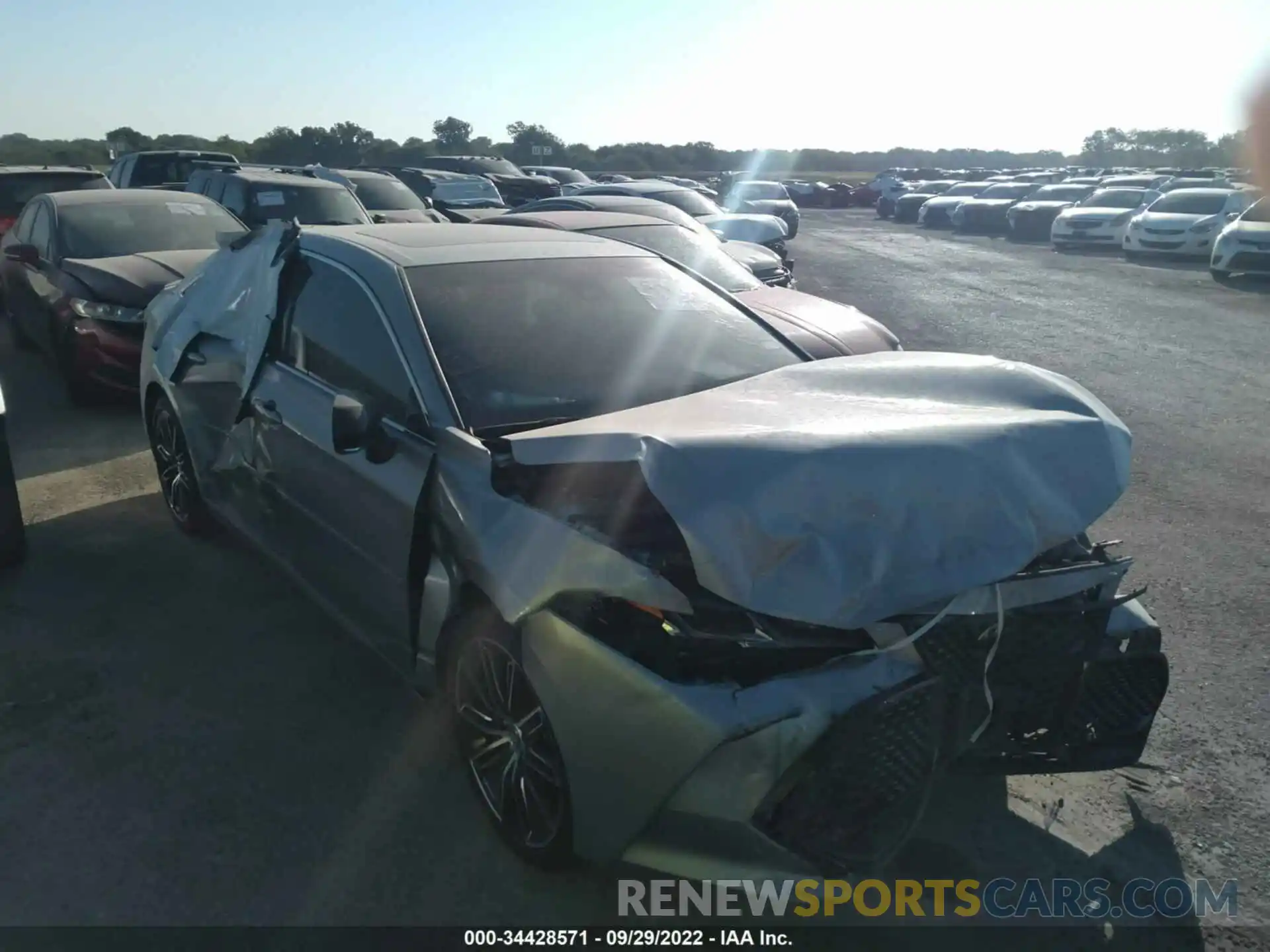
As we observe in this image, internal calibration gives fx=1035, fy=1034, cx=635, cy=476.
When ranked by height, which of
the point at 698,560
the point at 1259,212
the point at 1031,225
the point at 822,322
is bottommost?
the point at 1031,225

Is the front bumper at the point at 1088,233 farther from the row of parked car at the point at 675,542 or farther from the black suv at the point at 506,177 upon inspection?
the row of parked car at the point at 675,542

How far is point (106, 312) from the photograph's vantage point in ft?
25.7

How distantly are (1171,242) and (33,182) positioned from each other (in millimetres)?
19253

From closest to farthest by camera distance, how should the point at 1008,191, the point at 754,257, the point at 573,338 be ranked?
the point at 573,338 → the point at 754,257 → the point at 1008,191

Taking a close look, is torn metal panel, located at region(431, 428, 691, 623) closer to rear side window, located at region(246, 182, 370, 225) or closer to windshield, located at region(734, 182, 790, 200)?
rear side window, located at region(246, 182, 370, 225)

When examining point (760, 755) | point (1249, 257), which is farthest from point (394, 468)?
point (1249, 257)

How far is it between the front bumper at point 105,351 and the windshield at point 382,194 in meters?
7.08

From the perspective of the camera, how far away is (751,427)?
2.95 metres

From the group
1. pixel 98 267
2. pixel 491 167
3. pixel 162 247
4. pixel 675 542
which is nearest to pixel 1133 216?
pixel 491 167

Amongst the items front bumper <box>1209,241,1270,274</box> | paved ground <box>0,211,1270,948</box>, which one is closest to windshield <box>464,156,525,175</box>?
front bumper <box>1209,241,1270,274</box>

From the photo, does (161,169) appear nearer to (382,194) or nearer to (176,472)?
(382,194)

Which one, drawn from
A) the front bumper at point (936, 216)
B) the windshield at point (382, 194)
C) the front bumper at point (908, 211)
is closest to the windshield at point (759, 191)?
the front bumper at point (936, 216)

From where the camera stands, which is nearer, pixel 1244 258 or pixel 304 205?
pixel 304 205

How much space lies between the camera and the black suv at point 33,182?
12578 millimetres
